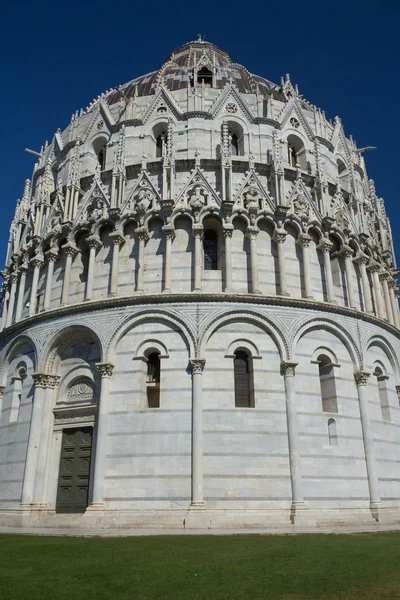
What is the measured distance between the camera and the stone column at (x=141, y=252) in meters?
23.3

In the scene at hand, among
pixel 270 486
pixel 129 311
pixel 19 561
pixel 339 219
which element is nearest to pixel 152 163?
pixel 129 311

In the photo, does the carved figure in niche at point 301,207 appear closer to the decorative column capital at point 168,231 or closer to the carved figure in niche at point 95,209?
the decorative column capital at point 168,231

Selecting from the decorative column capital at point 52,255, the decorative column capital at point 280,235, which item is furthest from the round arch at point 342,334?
the decorative column capital at point 52,255

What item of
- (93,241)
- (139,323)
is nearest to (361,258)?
(139,323)

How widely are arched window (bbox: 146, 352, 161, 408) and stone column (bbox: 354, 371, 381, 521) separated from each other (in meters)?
9.05

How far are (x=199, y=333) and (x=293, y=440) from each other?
5722 millimetres

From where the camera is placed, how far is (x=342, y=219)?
27000 mm

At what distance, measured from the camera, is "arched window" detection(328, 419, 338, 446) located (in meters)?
22.0

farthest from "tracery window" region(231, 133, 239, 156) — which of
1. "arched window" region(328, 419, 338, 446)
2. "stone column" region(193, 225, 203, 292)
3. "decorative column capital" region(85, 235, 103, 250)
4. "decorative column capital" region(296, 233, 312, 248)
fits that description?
"arched window" region(328, 419, 338, 446)

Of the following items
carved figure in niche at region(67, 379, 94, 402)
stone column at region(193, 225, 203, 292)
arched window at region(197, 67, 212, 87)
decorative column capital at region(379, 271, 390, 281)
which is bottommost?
carved figure in niche at region(67, 379, 94, 402)

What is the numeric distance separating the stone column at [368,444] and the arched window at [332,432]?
1553 mm

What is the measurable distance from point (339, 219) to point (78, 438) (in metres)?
16.7

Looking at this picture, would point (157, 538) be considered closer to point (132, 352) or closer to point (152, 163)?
point (132, 352)

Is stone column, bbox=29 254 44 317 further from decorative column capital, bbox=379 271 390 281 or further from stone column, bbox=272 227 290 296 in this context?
decorative column capital, bbox=379 271 390 281
